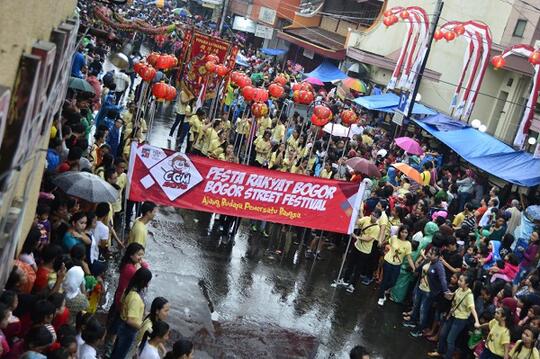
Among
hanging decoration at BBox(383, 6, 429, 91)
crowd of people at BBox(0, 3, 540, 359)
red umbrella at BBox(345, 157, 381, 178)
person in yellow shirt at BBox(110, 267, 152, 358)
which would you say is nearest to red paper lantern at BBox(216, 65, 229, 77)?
crowd of people at BBox(0, 3, 540, 359)

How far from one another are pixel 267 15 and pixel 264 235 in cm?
3564

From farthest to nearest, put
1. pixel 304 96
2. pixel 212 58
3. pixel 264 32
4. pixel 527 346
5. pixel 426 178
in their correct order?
pixel 264 32, pixel 212 58, pixel 304 96, pixel 426 178, pixel 527 346

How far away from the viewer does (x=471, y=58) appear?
23.0 meters

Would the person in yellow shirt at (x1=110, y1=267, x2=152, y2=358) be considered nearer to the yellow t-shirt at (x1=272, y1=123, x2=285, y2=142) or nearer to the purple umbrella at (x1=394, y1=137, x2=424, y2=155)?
the yellow t-shirt at (x1=272, y1=123, x2=285, y2=142)

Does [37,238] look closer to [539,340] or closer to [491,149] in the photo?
[539,340]

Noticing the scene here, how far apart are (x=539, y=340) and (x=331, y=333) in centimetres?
283

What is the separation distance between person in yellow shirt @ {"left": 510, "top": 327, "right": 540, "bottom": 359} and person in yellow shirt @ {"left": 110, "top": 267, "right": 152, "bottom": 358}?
15.4 feet

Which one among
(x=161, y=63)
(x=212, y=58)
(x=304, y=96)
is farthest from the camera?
(x=212, y=58)

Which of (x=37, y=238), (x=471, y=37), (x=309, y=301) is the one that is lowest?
(x=309, y=301)

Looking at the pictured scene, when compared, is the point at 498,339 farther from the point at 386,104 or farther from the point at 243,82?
the point at 386,104

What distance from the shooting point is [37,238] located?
6.65 meters

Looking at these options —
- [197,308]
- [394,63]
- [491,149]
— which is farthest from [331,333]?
[394,63]

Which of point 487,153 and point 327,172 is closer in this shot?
point 327,172

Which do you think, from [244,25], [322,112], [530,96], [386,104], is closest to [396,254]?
[322,112]
